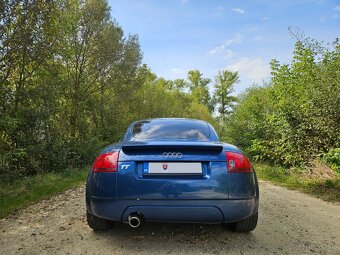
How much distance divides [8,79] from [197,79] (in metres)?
57.0

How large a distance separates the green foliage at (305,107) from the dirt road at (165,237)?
15.2ft

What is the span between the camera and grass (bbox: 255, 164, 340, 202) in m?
7.53

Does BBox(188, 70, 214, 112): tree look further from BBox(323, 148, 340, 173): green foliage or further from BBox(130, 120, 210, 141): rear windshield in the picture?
BBox(130, 120, 210, 141): rear windshield

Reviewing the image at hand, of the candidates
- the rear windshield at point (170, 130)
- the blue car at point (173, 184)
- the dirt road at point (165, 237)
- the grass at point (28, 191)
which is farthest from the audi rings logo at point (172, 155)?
the grass at point (28, 191)

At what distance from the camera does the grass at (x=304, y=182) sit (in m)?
7.53

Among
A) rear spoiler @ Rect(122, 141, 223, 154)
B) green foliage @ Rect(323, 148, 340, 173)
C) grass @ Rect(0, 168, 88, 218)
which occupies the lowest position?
grass @ Rect(0, 168, 88, 218)

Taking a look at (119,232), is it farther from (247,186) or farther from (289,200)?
(289,200)

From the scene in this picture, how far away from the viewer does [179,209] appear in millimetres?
3385

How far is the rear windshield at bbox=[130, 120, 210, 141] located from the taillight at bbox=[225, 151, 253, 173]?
2.19 ft

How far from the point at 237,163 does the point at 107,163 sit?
1.37 metres

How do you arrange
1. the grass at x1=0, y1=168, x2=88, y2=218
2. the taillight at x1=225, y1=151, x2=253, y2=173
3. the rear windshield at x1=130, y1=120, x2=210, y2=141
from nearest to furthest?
the taillight at x1=225, y1=151, x2=253, y2=173, the rear windshield at x1=130, y1=120, x2=210, y2=141, the grass at x1=0, y1=168, x2=88, y2=218

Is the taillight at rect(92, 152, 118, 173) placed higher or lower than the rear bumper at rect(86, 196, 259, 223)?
higher

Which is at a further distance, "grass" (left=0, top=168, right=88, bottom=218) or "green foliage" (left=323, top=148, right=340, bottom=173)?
"green foliage" (left=323, top=148, right=340, bottom=173)

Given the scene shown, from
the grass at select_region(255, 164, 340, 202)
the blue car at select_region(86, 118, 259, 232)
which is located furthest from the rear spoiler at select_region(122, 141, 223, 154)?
the grass at select_region(255, 164, 340, 202)
